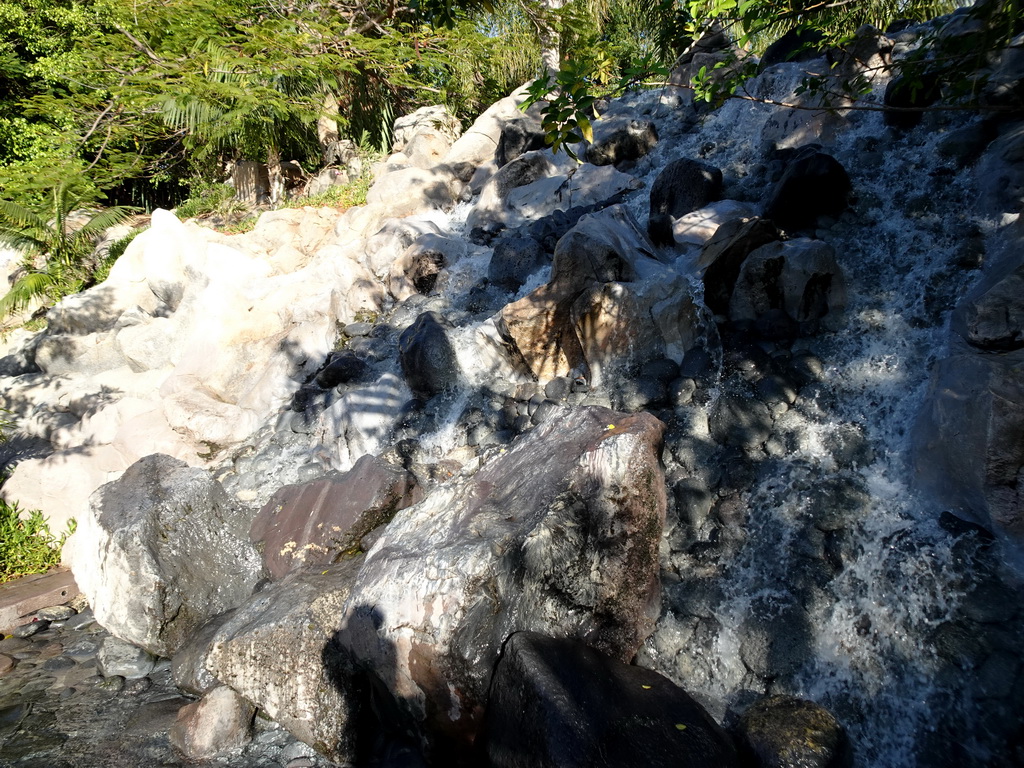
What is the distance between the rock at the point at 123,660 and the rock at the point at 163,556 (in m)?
0.10

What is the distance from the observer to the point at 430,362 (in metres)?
6.79

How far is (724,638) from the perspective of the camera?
3.87m

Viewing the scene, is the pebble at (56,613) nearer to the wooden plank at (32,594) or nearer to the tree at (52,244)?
the wooden plank at (32,594)

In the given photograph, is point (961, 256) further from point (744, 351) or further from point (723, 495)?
point (723, 495)

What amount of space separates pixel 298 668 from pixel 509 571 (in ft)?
5.12

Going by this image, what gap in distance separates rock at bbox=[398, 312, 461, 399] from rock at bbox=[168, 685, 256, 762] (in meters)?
3.50

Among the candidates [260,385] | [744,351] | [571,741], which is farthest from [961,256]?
[260,385]

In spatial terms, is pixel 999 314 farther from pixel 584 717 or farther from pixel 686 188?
pixel 686 188

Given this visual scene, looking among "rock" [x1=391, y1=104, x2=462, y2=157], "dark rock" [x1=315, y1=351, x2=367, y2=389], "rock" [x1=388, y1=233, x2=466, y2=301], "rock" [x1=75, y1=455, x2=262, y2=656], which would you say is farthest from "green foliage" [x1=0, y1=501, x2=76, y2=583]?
"rock" [x1=391, y1=104, x2=462, y2=157]

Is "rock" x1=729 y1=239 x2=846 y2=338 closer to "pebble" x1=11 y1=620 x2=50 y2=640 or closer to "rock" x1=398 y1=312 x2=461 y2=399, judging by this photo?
"rock" x1=398 y1=312 x2=461 y2=399

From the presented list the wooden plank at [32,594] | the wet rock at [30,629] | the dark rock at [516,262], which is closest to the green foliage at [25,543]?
the wooden plank at [32,594]

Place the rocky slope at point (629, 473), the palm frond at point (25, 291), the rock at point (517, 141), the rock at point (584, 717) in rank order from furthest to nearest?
the rock at point (517, 141), the palm frond at point (25, 291), the rocky slope at point (629, 473), the rock at point (584, 717)

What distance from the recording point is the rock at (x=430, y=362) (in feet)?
22.3

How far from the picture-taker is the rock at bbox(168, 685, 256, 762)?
3896 mm
